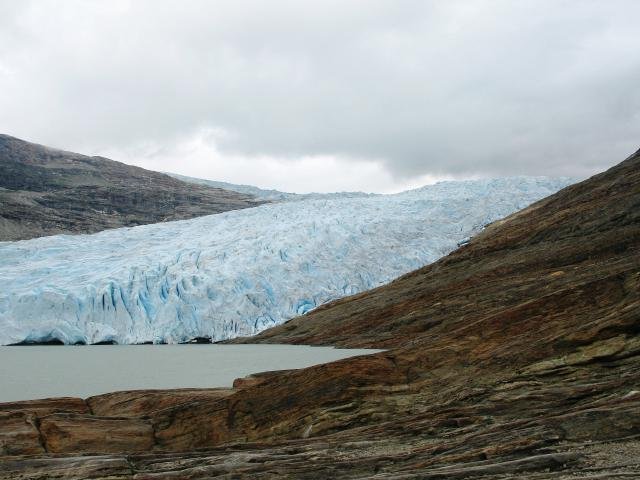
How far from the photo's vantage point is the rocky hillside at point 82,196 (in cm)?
6107

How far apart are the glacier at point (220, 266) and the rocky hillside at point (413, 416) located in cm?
2308

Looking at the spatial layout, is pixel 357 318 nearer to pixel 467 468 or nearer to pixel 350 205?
pixel 350 205

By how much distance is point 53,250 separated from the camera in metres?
41.9

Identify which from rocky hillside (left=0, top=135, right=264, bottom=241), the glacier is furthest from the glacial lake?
rocky hillside (left=0, top=135, right=264, bottom=241)

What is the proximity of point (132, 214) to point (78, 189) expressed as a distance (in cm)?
689

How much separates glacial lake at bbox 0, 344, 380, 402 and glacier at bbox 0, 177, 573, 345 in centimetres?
503

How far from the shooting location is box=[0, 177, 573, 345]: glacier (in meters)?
35.4

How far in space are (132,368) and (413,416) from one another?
14.6 meters

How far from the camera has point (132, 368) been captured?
2212 cm

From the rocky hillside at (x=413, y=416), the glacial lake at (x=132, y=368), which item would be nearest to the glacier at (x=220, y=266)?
the glacial lake at (x=132, y=368)

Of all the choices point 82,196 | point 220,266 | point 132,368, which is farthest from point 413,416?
point 82,196

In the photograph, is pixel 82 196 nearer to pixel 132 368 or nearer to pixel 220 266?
pixel 220 266

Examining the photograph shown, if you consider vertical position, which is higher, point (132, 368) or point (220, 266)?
point (220, 266)

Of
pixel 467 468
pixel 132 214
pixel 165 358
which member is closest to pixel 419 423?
pixel 467 468
